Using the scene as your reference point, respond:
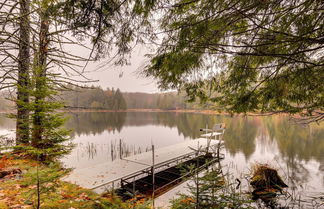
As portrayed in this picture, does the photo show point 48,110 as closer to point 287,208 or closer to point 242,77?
point 242,77

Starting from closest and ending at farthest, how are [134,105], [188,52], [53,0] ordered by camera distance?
[53,0], [188,52], [134,105]

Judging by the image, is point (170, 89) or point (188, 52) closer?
point (188, 52)

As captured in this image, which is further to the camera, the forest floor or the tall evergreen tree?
the tall evergreen tree

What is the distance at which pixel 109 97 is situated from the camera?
173 feet

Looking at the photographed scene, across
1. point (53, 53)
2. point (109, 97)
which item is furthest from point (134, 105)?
point (53, 53)

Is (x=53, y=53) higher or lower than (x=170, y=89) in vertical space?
higher

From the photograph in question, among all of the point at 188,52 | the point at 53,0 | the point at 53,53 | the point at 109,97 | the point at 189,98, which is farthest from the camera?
the point at 109,97

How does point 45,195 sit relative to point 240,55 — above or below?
below

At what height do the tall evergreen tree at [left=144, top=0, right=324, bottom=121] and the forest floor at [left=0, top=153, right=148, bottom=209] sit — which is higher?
the tall evergreen tree at [left=144, top=0, right=324, bottom=121]

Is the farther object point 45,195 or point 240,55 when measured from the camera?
point 240,55

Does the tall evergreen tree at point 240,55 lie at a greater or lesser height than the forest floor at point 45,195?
greater

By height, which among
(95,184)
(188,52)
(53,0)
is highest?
(53,0)

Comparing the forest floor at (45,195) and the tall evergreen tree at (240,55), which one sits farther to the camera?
the tall evergreen tree at (240,55)

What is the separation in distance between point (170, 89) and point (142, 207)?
2225 mm
